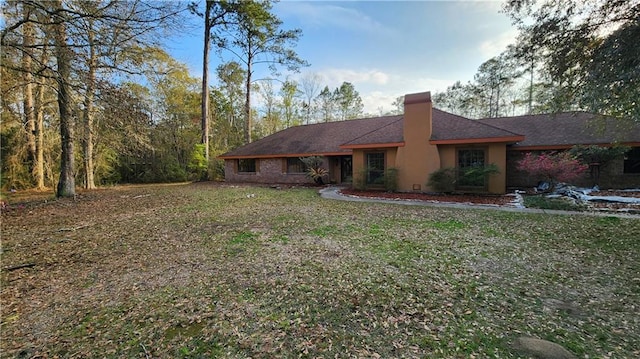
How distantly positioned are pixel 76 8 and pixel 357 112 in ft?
95.6

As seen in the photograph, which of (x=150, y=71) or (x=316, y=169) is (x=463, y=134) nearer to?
(x=316, y=169)

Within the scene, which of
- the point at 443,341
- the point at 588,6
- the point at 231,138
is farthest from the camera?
the point at 231,138

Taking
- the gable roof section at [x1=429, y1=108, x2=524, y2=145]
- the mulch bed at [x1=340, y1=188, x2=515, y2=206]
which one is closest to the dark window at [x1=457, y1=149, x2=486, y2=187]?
the mulch bed at [x1=340, y1=188, x2=515, y2=206]

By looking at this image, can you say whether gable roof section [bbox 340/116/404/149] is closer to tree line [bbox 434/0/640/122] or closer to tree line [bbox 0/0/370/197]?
tree line [bbox 434/0/640/122]

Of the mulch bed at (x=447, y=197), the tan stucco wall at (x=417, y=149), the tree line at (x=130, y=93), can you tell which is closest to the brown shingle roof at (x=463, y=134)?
the tan stucco wall at (x=417, y=149)

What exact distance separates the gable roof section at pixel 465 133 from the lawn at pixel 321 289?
4.46 meters

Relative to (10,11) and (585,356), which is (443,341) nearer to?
(585,356)

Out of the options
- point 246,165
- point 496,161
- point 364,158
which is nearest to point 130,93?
point 364,158

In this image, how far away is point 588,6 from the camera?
520cm

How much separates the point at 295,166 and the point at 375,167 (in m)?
6.27

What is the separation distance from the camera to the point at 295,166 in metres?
17.5

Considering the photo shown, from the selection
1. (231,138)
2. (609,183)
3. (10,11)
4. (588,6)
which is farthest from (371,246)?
(231,138)

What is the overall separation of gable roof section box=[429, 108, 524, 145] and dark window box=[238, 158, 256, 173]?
1219 cm

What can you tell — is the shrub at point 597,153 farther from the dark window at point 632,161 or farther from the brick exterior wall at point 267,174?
the brick exterior wall at point 267,174
